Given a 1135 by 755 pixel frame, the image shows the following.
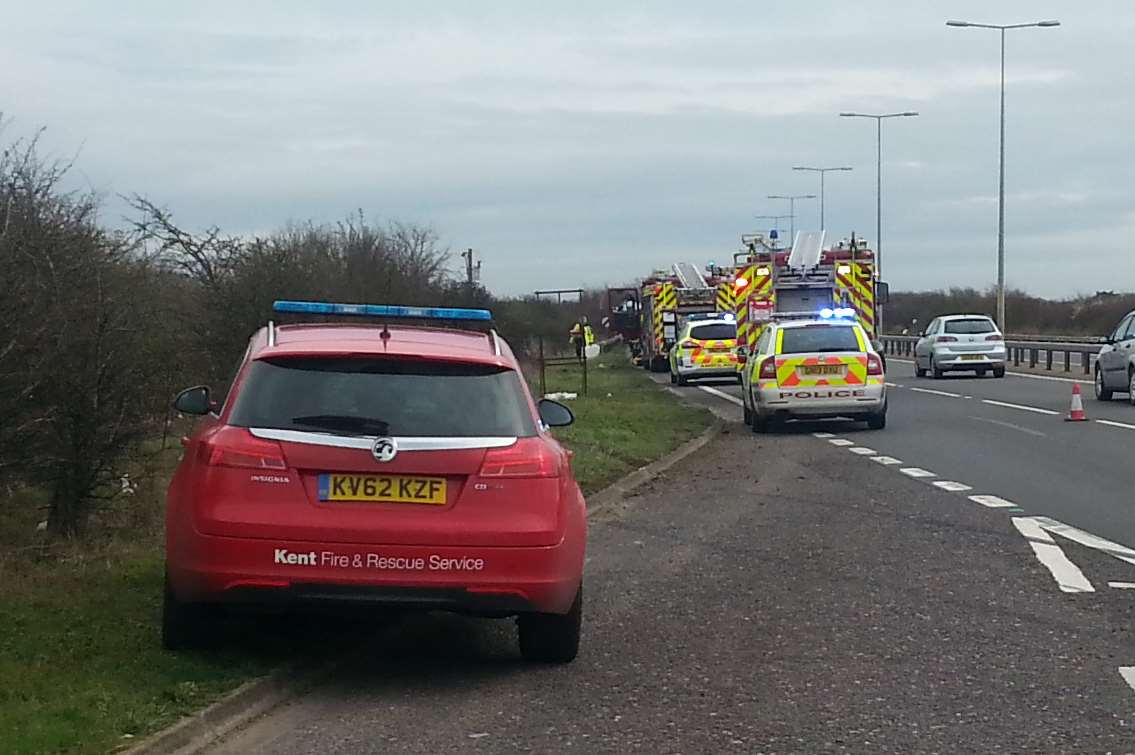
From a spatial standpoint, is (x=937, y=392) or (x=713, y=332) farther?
(x=713, y=332)

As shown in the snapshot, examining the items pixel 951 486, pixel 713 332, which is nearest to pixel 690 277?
pixel 713 332

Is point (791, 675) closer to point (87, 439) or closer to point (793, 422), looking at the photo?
point (87, 439)

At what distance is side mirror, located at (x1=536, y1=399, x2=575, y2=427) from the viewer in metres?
9.14

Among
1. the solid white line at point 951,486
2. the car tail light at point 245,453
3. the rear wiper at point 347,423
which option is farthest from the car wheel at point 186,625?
the solid white line at point 951,486

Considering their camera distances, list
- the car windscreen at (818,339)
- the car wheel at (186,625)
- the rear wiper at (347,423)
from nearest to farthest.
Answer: the rear wiper at (347,423)
the car wheel at (186,625)
the car windscreen at (818,339)

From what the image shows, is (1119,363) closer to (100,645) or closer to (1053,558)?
(1053,558)

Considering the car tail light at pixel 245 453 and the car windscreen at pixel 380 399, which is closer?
the car tail light at pixel 245 453

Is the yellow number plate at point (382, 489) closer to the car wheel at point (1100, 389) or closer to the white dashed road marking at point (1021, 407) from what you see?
the white dashed road marking at point (1021, 407)

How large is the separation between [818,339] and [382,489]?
57.5ft

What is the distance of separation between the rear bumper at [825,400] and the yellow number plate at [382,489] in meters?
17.0

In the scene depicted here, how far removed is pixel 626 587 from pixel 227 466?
3.76 m

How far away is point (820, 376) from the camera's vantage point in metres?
24.0

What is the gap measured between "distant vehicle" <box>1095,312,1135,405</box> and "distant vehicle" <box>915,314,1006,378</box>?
11950 mm

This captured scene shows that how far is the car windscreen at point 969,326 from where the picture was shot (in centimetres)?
4216
